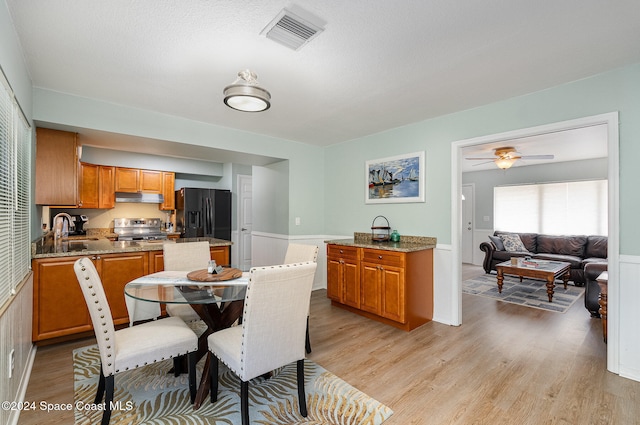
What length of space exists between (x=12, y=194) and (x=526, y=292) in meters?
6.33

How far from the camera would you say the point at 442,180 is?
3.59 m

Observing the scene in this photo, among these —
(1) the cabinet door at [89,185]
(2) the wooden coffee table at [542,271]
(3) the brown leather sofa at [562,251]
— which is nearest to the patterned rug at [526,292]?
(2) the wooden coffee table at [542,271]

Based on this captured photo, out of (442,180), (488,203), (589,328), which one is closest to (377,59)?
(442,180)

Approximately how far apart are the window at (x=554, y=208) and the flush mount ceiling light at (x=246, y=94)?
695cm

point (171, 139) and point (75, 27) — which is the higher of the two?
point (75, 27)

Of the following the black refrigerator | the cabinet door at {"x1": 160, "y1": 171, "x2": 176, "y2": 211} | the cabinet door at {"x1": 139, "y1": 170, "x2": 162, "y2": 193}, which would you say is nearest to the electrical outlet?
the black refrigerator

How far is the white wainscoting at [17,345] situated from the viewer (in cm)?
161

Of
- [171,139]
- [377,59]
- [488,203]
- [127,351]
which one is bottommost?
[127,351]

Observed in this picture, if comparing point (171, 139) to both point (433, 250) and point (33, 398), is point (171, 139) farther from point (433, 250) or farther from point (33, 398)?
point (433, 250)

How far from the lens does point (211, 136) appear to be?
3836 millimetres

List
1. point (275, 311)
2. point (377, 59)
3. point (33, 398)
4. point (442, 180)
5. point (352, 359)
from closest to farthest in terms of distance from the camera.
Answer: point (275, 311), point (33, 398), point (377, 59), point (352, 359), point (442, 180)

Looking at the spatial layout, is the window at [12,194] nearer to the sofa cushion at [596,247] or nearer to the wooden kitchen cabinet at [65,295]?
the wooden kitchen cabinet at [65,295]

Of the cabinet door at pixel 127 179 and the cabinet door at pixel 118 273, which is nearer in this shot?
the cabinet door at pixel 118 273

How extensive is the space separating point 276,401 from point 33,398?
1.66 m
